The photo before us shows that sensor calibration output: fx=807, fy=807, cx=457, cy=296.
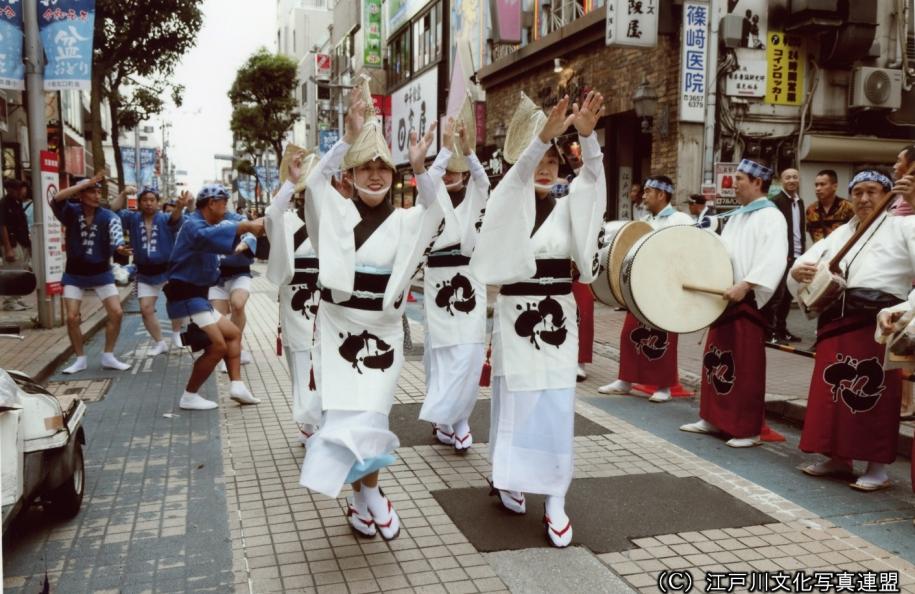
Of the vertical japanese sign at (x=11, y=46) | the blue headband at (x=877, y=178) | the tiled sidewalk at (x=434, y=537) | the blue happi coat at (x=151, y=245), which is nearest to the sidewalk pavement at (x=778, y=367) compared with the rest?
the tiled sidewalk at (x=434, y=537)

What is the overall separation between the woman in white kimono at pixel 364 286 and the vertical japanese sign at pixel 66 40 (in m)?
8.30

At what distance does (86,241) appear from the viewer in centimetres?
814

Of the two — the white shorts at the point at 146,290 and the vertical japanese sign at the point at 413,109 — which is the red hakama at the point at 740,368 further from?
the vertical japanese sign at the point at 413,109

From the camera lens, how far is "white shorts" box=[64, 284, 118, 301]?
819cm

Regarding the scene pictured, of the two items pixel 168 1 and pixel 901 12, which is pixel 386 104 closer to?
pixel 168 1

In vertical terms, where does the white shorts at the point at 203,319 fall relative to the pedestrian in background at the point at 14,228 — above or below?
below

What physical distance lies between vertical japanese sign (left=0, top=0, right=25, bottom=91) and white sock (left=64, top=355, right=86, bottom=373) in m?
4.19

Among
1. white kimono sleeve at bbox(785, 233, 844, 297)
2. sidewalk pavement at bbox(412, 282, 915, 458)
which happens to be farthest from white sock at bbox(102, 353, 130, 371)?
white kimono sleeve at bbox(785, 233, 844, 297)

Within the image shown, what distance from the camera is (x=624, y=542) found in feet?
12.9

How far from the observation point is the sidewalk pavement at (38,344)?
8.16m

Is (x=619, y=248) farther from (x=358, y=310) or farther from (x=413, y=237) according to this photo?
(x=358, y=310)

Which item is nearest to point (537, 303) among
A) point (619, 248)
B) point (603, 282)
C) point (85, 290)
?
point (619, 248)

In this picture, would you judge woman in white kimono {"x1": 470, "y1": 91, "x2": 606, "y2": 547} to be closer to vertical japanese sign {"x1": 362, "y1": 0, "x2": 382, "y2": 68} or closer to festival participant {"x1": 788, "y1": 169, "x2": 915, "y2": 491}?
festival participant {"x1": 788, "y1": 169, "x2": 915, "y2": 491}

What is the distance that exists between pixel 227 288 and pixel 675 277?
15.3 ft
